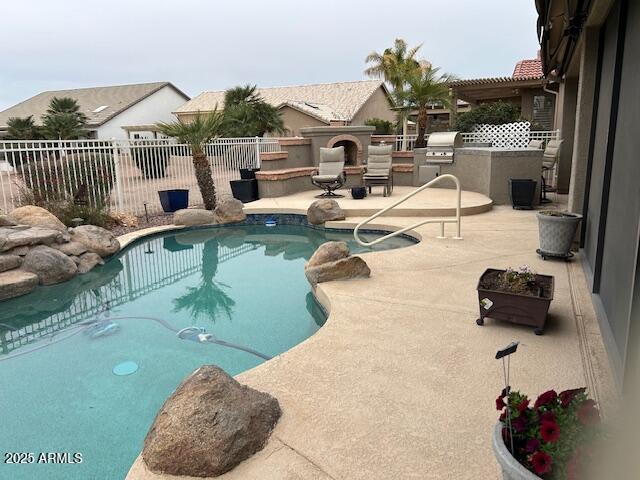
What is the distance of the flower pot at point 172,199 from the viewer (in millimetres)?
10680

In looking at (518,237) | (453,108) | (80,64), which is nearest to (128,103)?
(80,64)

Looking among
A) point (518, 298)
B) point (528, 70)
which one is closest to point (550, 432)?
point (518, 298)

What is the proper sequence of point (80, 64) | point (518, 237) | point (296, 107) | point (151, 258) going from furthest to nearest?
point (80, 64) < point (296, 107) < point (151, 258) < point (518, 237)

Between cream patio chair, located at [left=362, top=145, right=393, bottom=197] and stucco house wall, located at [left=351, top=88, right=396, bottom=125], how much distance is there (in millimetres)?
17105

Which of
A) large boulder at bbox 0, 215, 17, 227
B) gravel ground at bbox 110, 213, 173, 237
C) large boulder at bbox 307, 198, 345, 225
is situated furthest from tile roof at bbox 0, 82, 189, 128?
large boulder at bbox 307, 198, 345, 225

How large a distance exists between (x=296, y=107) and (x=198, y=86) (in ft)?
81.6

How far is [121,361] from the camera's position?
419cm

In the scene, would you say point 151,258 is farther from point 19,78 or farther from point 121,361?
point 19,78

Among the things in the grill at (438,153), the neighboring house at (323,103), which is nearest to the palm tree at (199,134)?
the grill at (438,153)

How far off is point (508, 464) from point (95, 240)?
23.9 ft

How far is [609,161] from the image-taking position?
155 inches

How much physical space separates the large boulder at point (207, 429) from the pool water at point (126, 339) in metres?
0.70

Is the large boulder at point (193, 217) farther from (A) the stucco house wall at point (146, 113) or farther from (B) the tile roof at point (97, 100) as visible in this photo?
(B) the tile roof at point (97, 100)

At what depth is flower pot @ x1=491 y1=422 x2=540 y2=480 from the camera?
1.49 meters
